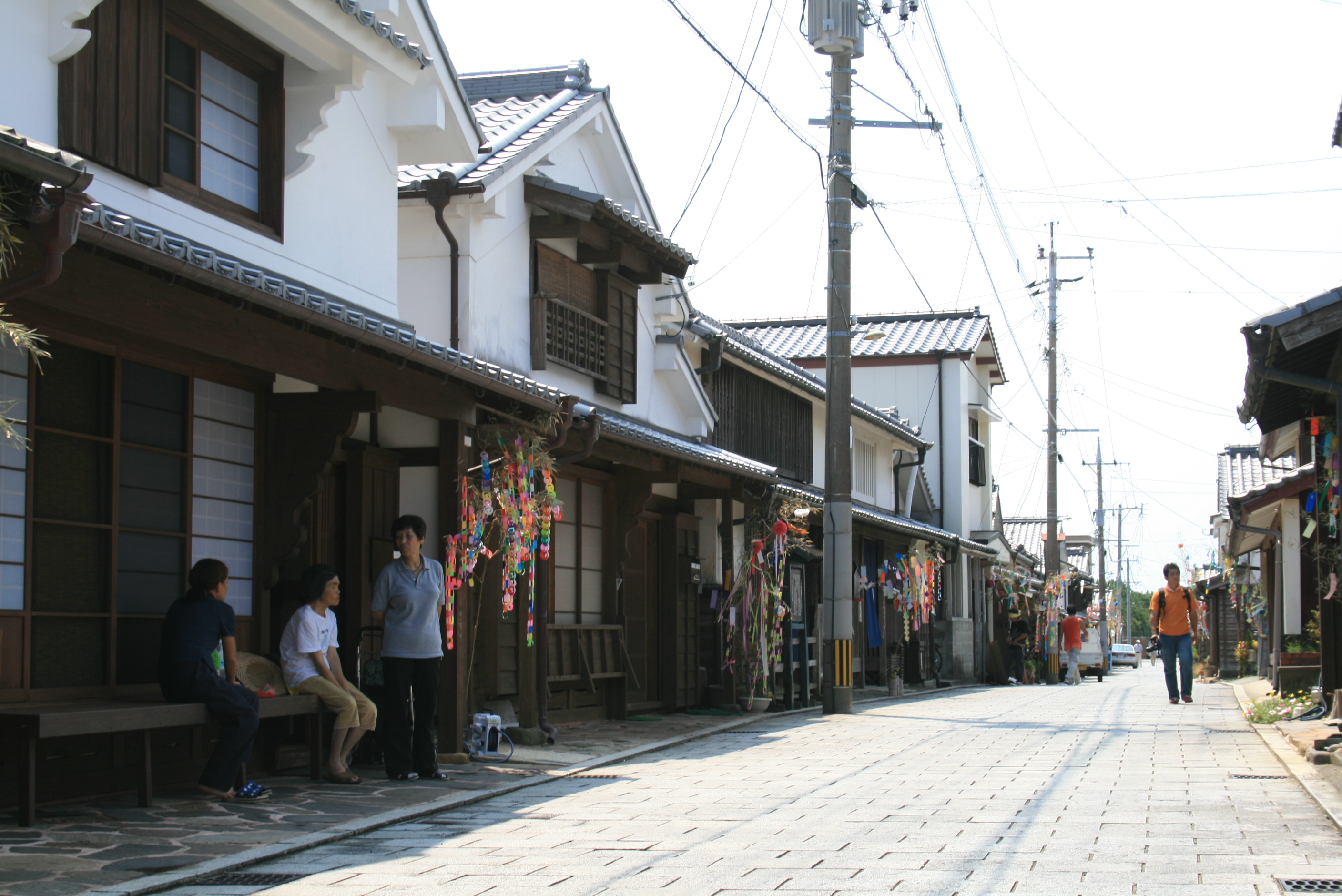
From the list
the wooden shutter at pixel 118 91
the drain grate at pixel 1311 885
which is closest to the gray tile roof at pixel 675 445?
the wooden shutter at pixel 118 91

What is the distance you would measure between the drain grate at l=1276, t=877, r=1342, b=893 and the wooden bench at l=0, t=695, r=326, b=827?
5909 millimetres

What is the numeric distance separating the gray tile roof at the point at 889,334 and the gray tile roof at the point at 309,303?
976 inches

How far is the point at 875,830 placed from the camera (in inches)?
293

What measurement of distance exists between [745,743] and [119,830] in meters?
7.05

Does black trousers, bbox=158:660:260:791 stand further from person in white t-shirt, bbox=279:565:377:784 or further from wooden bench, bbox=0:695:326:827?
person in white t-shirt, bbox=279:565:377:784

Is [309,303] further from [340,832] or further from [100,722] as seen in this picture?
[340,832]

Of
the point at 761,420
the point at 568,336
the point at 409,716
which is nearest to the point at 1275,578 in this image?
the point at 761,420

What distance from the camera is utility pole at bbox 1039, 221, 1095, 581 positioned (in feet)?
117

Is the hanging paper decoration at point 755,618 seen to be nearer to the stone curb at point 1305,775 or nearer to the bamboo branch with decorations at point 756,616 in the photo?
the bamboo branch with decorations at point 756,616

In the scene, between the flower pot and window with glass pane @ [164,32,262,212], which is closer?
window with glass pane @ [164,32,262,212]

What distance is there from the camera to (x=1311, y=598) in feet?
59.6

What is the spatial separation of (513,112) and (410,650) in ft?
27.5

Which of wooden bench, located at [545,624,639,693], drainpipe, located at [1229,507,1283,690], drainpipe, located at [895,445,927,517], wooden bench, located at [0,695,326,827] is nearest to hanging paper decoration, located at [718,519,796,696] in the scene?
wooden bench, located at [545,624,639,693]

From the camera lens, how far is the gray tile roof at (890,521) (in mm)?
19906
